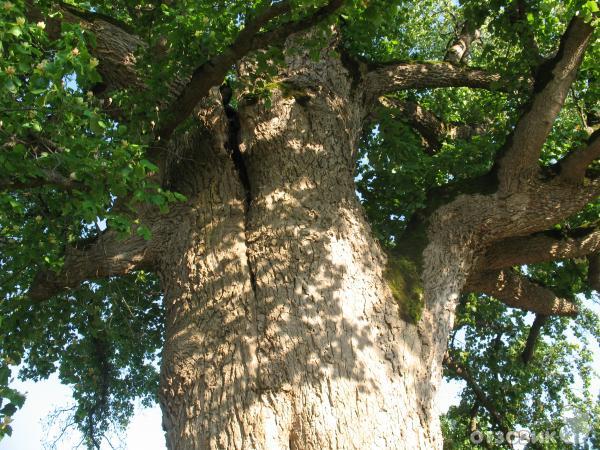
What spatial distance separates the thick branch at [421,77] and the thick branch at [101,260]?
3.58 metres

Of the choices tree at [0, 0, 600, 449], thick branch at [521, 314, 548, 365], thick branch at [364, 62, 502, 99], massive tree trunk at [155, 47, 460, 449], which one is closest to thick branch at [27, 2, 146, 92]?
tree at [0, 0, 600, 449]

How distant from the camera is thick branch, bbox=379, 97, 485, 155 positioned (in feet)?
27.9

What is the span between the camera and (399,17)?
8.71 m

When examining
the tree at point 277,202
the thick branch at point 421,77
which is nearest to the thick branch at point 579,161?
the tree at point 277,202

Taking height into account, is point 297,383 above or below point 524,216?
below

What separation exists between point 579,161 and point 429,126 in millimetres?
3280

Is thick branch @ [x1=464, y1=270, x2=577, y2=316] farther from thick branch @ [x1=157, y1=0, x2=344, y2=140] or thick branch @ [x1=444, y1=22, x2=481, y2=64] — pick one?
thick branch @ [x1=444, y1=22, x2=481, y2=64]

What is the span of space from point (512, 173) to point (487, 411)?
20.4ft

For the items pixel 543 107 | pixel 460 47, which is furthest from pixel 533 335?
pixel 460 47

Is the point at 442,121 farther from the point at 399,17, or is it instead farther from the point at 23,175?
the point at 23,175

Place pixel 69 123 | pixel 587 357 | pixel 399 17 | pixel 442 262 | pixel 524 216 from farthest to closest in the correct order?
pixel 587 357 → pixel 399 17 → pixel 524 216 → pixel 442 262 → pixel 69 123

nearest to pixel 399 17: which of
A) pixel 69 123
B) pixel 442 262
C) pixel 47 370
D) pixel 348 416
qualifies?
pixel 442 262

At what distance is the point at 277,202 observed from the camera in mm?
5199

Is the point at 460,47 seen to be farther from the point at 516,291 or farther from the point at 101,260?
the point at 101,260
